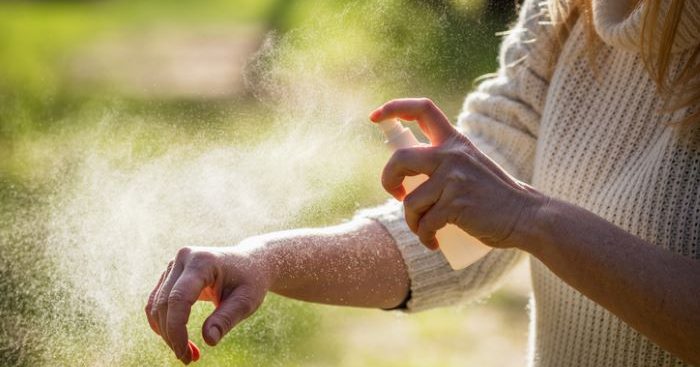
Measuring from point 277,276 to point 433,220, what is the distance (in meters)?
0.34

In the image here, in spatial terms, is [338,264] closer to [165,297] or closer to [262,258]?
[262,258]

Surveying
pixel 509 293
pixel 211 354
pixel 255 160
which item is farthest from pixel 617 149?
pixel 509 293

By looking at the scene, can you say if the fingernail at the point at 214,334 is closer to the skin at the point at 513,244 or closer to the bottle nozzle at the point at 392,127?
the skin at the point at 513,244

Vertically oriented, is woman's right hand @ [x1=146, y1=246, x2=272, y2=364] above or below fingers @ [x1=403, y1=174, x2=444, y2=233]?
below

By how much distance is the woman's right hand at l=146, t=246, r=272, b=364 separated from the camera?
131 centimetres

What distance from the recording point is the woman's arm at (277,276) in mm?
1325

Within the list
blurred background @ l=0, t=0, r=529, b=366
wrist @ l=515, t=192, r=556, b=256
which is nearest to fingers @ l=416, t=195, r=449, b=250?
wrist @ l=515, t=192, r=556, b=256

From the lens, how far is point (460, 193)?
4.20 ft

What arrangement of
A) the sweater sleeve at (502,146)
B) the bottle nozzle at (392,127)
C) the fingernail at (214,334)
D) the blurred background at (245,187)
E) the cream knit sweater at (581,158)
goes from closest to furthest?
the fingernail at (214,334) → the bottle nozzle at (392,127) → the cream knit sweater at (581,158) → the sweater sleeve at (502,146) → the blurred background at (245,187)

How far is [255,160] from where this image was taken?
2.52 metres

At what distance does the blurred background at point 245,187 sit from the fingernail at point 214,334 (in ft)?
2.29

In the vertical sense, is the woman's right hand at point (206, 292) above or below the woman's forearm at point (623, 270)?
below

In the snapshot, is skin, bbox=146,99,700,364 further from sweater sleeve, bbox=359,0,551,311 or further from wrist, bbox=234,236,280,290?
sweater sleeve, bbox=359,0,551,311

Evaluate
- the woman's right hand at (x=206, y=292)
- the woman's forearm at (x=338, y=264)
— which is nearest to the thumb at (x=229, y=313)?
the woman's right hand at (x=206, y=292)
